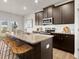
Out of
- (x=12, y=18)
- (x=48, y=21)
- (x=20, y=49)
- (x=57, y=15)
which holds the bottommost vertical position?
(x=20, y=49)

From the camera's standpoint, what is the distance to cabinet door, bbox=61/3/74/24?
15.4 feet

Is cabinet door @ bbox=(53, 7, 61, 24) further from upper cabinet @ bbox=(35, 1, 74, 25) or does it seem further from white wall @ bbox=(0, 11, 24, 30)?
white wall @ bbox=(0, 11, 24, 30)

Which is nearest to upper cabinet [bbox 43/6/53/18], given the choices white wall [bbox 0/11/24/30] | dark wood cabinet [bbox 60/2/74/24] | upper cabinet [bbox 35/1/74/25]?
upper cabinet [bbox 35/1/74/25]

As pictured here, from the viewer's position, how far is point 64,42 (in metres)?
4.85

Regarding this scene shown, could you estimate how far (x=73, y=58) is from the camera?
12.9 ft

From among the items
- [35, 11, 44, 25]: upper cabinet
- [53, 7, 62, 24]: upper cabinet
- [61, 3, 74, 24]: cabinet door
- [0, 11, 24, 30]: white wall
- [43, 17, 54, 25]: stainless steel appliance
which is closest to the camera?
[61, 3, 74, 24]: cabinet door

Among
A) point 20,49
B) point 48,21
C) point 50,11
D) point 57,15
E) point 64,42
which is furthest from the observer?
point 48,21

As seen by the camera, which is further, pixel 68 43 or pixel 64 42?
pixel 64 42

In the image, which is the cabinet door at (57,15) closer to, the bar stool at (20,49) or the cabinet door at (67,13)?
the cabinet door at (67,13)

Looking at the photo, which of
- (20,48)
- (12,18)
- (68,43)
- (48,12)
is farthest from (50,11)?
(12,18)

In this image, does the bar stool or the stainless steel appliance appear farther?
the stainless steel appliance

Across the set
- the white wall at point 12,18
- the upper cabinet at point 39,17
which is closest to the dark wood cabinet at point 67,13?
the upper cabinet at point 39,17

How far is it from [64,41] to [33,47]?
8.59ft

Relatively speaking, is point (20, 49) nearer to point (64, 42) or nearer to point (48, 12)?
point (64, 42)
